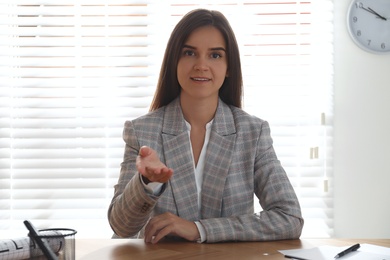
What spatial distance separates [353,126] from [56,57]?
5.32ft

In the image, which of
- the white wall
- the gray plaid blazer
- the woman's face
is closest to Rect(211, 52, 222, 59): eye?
the woman's face

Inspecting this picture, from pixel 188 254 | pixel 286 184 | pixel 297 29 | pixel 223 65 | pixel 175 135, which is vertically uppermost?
pixel 297 29

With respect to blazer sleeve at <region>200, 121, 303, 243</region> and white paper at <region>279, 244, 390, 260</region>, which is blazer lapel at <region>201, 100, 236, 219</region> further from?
white paper at <region>279, 244, 390, 260</region>

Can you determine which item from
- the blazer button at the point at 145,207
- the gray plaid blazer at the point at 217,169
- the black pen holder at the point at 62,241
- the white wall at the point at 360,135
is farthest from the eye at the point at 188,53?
the white wall at the point at 360,135

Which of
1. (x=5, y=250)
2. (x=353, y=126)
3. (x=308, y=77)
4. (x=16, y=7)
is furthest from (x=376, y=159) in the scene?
(x=5, y=250)

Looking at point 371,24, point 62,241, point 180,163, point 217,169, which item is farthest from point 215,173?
point 371,24

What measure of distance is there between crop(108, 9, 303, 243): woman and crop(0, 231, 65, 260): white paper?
432 mm

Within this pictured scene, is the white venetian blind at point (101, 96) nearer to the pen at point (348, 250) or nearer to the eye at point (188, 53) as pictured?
the eye at point (188, 53)

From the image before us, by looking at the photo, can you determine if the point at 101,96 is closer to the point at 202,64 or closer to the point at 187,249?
the point at 202,64

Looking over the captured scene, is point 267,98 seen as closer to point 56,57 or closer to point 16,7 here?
point 56,57

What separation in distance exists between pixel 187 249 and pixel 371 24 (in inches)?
80.7

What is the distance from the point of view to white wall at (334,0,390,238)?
3.26 metres

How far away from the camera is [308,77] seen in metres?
3.29

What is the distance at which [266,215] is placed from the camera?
190 cm
